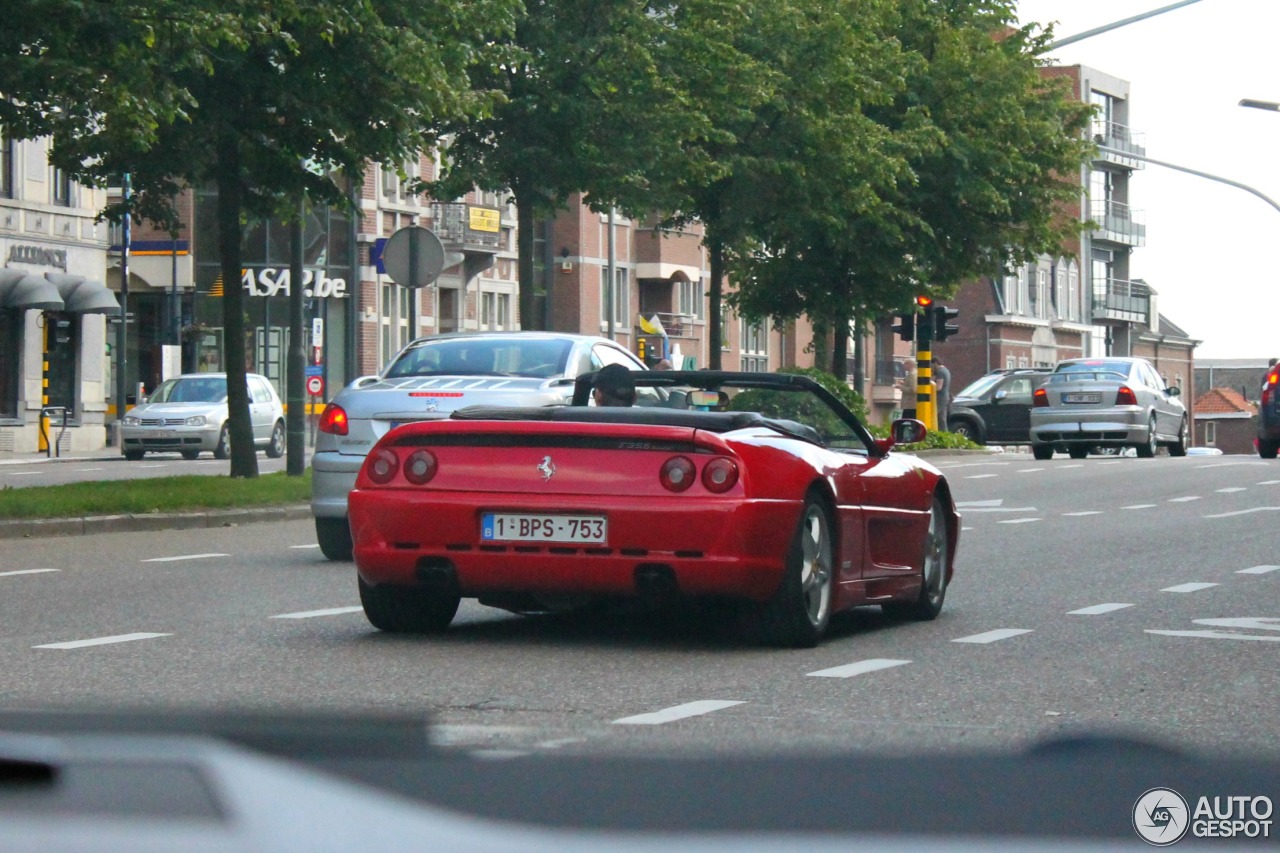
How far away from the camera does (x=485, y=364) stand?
1555 centimetres

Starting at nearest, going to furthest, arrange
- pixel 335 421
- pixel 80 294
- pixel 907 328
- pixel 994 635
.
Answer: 1. pixel 994 635
2. pixel 335 421
3. pixel 907 328
4. pixel 80 294

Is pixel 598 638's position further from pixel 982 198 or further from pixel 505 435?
pixel 982 198

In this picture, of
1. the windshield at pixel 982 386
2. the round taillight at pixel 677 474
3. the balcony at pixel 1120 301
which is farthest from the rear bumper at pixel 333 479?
the balcony at pixel 1120 301

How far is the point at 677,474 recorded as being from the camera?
8.91 meters

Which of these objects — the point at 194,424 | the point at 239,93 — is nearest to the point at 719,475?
the point at 239,93

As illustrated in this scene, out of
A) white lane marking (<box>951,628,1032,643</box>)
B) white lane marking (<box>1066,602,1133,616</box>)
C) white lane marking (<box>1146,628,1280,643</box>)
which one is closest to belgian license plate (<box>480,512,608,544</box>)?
white lane marking (<box>951,628,1032,643</box>)

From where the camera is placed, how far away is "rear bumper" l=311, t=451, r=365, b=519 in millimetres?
14781

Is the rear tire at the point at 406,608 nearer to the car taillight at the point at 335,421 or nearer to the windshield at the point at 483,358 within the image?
the car taillight at the point at 335,421

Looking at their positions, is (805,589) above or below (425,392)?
below

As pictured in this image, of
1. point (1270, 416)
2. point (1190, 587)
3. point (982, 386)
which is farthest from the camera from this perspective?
point (982, 386)

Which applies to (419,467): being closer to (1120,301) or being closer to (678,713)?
(678,713)

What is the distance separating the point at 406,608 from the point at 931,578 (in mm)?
2811

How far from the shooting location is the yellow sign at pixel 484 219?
66625 mm

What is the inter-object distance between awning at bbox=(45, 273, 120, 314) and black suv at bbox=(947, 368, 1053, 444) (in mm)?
19252
